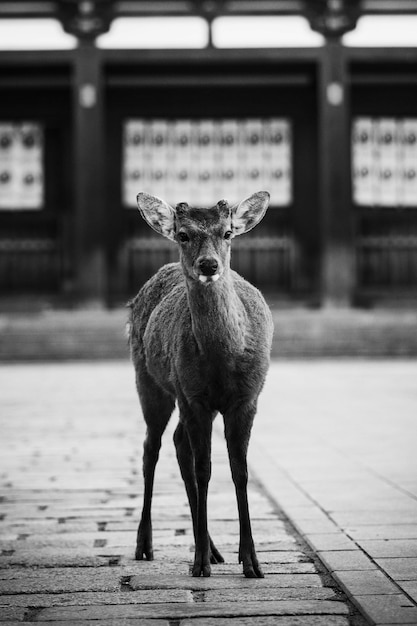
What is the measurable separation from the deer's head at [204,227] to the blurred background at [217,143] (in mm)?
14450

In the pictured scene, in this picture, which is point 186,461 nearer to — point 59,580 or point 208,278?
point 59,580

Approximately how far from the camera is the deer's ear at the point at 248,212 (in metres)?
4.45

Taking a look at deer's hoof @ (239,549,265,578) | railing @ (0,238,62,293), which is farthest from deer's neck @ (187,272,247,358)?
railing @ (0,238,62,293)

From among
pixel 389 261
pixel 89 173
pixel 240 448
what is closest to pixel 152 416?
pixel 240 448

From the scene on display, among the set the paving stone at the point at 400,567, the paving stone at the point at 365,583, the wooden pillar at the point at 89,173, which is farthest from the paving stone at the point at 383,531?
the wooden pillar at the point at 89,173

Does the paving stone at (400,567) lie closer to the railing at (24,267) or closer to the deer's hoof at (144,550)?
the deer's hoof at (144,550)

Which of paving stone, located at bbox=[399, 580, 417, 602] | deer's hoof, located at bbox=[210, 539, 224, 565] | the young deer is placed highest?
the young deer

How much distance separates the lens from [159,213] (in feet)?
14.5

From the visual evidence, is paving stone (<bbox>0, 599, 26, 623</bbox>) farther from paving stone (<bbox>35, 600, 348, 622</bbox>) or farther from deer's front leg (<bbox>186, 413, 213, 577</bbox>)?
deer's front leg (<bbox>186, 413, 213, 577</bbox>)

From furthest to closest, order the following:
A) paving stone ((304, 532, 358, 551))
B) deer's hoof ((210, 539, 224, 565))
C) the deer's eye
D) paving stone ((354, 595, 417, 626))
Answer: paving stone ((304, 532, 358, 551)) < deer's hoof ((210, 539, 224, 565)) < the deer's eye < paving stone ((354, 595, 417, 626))

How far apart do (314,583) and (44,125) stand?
1744cm

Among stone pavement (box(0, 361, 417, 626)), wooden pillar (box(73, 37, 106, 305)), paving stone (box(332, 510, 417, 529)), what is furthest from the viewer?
wooden pillar (box(73, 37, 106, 305))

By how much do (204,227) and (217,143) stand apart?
653 inches

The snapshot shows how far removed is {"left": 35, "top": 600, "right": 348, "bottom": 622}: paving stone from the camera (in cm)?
371
